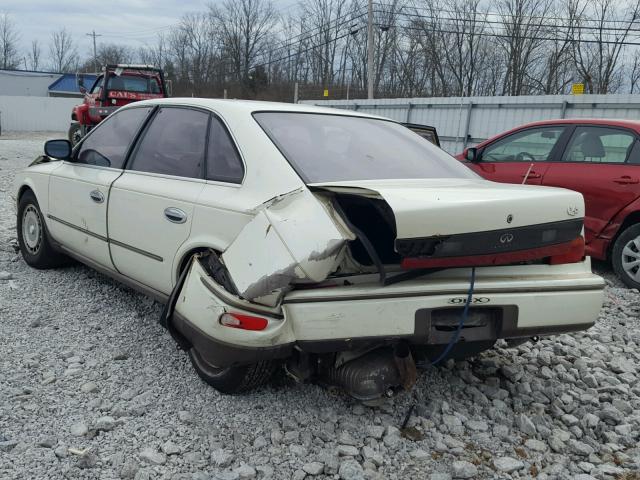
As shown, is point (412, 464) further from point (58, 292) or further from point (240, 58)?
point (240, 58)

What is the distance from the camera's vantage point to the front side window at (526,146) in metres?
6.25

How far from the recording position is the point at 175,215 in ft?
10.4

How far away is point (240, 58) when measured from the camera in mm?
50625

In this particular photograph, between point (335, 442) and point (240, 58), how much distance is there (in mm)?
51228

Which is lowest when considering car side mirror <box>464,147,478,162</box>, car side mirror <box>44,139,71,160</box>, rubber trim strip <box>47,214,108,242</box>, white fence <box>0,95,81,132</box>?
white fence <box>0,95,81,132</box>

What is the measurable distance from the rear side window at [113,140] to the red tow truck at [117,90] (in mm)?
12938

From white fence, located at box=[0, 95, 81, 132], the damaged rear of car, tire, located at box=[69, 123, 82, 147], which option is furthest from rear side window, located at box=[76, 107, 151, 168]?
white fence, located at box=[0, 95, 81, 132]

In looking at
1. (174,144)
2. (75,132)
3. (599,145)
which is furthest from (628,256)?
(75,132)

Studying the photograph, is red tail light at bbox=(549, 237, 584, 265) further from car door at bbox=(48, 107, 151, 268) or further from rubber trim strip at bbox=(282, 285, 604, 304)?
car door at bbox=(48, 107, 151, 268)

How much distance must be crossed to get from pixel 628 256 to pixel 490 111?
28.6 ft

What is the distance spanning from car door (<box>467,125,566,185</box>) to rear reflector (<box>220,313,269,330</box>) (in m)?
4.35

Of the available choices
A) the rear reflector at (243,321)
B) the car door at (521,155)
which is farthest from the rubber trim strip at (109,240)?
the car door at (521,155)

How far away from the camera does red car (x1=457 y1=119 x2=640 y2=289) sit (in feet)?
17.9

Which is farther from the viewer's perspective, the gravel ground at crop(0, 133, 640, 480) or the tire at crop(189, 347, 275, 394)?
the tire at crop(189, 347, 275, 394)
